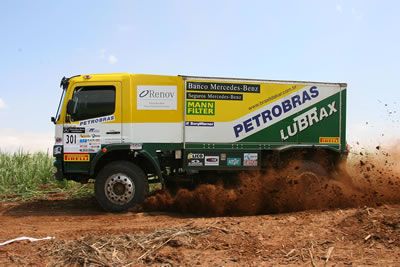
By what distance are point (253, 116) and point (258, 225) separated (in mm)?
3339

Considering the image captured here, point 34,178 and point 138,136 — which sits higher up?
point 138,136

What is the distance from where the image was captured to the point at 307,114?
1054 cm

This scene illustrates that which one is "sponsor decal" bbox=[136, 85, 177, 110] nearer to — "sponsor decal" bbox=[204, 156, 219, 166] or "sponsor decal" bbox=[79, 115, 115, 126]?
"sponsor decal" bbox=[79, 115, 115, 126]

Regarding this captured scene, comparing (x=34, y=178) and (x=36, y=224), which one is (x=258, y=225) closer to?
(x=36, y=224)

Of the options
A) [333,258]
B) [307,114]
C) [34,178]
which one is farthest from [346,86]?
[34,178]

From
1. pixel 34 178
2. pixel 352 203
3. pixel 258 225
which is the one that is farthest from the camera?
pixel 34 178

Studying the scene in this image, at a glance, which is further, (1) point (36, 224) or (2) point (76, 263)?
(1) point (36, 224)

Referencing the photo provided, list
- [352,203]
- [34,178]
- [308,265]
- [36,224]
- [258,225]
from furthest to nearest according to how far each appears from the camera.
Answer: [34,178]
[352,203]
[36,224]
[258,225]
[308,265]

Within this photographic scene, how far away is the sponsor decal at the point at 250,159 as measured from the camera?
10.2 meters

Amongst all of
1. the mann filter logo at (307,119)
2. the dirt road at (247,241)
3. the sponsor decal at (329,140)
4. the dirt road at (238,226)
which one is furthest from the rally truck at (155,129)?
the dirt road at (247,241)

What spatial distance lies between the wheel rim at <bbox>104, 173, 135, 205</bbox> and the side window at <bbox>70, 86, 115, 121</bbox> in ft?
4.61

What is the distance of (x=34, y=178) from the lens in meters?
14.4

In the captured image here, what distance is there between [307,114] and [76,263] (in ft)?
21.2

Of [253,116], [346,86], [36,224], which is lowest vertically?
[36,224]
